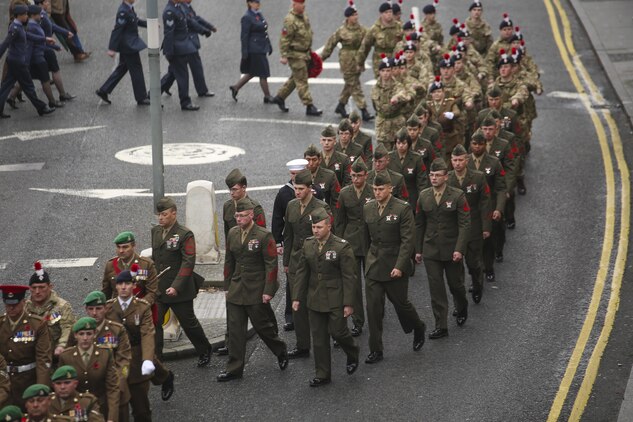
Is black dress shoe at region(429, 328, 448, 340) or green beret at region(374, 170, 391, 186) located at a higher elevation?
green beret at region(374, 170, 391, 186)

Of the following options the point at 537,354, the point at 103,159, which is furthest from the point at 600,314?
the point at 103,159

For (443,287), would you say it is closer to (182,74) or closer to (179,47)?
→ (182,74)

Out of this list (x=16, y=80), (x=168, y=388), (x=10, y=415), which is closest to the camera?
(x=10, y=415)

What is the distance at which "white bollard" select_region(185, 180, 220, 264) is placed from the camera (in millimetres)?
17623

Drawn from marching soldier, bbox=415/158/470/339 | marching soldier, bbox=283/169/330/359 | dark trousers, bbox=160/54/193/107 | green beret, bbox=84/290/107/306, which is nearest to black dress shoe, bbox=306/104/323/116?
dark trousers, bbox=160/54/193/107

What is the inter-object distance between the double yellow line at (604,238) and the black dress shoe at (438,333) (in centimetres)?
149

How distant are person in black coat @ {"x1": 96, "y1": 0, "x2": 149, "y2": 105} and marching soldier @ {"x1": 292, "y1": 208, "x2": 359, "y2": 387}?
11577mm

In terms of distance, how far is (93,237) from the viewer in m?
18.6

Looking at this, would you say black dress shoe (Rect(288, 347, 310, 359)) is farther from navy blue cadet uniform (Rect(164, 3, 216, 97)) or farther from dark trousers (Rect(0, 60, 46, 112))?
navy blue cadet uniform (Rect(164, 3, 216, 97))

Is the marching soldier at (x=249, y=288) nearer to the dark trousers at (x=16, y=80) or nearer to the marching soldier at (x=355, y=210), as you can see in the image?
the marching soldier at (x=355, y=210)

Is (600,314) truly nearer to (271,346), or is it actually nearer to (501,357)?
(501,357)

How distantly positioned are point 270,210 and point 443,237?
436 cm

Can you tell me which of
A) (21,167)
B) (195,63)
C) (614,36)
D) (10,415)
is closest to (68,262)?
(21,167)

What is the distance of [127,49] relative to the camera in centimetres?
2497
